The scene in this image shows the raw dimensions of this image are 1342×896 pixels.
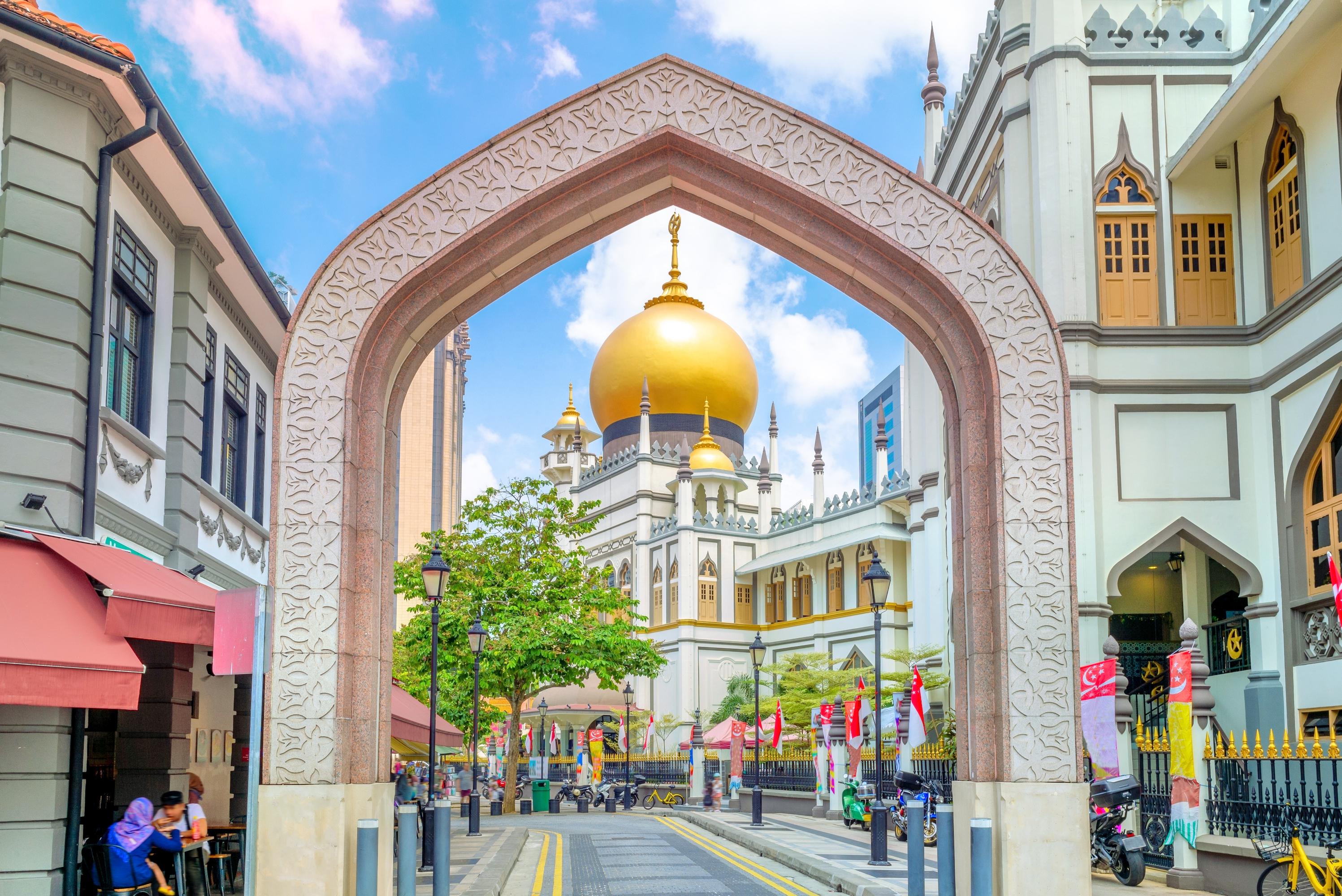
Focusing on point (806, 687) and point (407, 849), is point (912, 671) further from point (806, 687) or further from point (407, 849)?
point (407, 849)

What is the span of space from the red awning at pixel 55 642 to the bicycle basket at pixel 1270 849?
10.7m

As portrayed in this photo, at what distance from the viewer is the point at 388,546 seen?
1180 cm

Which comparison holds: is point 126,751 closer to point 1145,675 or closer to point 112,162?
point 112,162

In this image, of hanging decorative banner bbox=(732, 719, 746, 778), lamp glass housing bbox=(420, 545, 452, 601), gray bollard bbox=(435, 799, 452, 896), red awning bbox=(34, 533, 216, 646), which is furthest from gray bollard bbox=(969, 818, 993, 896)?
hanging decorative banner bbox=(732, 719, 746, 778)

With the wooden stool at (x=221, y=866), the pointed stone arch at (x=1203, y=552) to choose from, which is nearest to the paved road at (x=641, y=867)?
the wooden stool at (x=221, y=866)

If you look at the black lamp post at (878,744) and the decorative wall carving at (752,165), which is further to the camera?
the black lamp post at (878,744)

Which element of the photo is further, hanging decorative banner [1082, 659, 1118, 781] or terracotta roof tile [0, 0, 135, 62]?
hanging decorative banner [1082, 659, 1118, 781]

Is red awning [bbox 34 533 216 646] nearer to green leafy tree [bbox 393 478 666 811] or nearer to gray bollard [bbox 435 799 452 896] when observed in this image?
gray bollard [bbox 435 799 452 896]

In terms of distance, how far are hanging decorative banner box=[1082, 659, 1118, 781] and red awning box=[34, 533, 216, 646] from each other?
1091 cm

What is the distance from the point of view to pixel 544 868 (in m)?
18.7

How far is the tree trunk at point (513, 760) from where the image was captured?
35531 mm

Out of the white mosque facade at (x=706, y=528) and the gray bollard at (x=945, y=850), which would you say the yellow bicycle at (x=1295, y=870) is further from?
the white mosque facade at (x=706, y=528)

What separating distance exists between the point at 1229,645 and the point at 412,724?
536 inches

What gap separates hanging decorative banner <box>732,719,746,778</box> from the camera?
3841 cm
